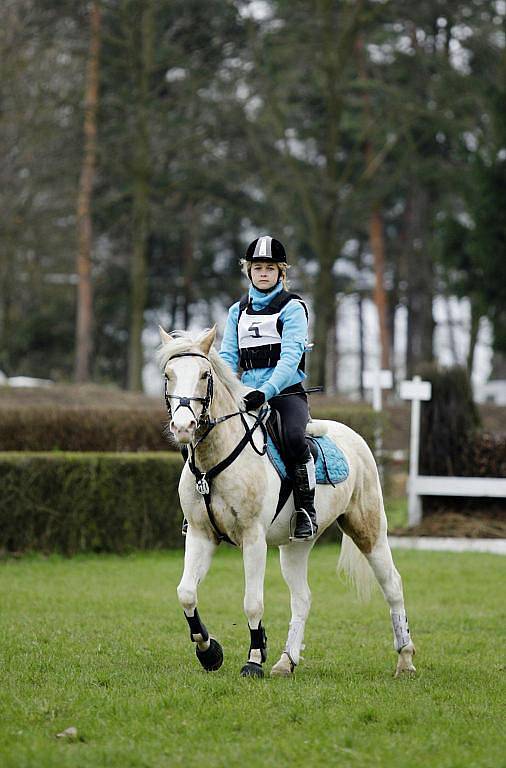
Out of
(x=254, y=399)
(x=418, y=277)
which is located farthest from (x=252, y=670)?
(x=418, y=277)

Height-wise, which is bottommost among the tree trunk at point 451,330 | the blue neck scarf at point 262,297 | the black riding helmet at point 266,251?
the blue neck scarf at point 262,297

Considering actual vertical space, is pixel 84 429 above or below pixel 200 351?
below

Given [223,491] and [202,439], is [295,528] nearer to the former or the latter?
[223,491]

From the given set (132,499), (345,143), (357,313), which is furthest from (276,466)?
(357,313)

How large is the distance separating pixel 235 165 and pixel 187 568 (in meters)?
20.3

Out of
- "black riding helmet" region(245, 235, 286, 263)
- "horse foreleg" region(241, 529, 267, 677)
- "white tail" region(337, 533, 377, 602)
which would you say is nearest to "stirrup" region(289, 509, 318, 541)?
"horse foreleg" region(241, 529, 267, 677)

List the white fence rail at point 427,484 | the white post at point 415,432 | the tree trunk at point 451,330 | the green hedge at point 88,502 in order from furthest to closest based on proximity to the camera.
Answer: the tree trunk at point 451,330 → the white post at point 415,432 → the white fence rail at point 427,484 → the green hedge at point 88,502

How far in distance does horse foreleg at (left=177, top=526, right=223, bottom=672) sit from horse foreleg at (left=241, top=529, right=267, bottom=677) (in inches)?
9.1

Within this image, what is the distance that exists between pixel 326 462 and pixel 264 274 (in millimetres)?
1291

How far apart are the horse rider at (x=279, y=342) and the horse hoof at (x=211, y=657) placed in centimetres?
85

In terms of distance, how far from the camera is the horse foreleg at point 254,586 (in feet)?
22.4

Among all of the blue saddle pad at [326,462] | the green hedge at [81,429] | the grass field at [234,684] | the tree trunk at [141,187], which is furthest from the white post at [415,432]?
the tree trunk at [141,187]

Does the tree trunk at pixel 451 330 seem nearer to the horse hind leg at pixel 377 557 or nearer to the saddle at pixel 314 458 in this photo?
the horse hind leg at pixel 377 557

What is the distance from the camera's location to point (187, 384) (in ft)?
20.9
